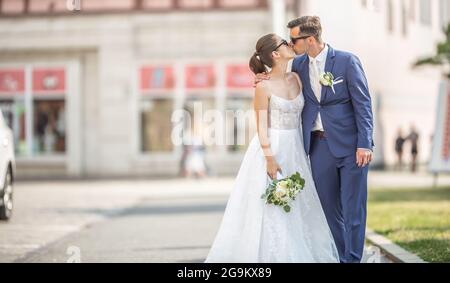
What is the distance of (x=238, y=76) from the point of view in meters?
29.9

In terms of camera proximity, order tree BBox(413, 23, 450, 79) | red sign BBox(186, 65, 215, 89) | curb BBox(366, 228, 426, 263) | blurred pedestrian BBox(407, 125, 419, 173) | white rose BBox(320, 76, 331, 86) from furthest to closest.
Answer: blurred pedestrian BBox(407, 125, 419, 173) < red sign BBox(186, 65, 215, 89) < tree BBox(413, 23, 450, 79) < curb BBox(366, 228, 426, 263) < white rose BBox(320, 76, 331, 86)

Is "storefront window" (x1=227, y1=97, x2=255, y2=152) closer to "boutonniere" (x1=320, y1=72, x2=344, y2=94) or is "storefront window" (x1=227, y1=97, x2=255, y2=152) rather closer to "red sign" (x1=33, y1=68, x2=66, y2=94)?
"red sign" (x1=33, y1=68, x2=66, y2=94)

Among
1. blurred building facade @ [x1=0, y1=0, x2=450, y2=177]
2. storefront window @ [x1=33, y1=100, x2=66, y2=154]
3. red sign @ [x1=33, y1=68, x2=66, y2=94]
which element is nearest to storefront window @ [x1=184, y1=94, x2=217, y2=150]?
blurred building facade @ [x1=0, y1=0, x2=450, y2=177]

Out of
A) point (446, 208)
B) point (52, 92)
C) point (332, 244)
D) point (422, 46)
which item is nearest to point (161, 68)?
point (52, 92)

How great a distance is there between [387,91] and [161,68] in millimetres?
11426

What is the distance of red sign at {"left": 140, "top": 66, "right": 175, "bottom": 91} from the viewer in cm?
3045

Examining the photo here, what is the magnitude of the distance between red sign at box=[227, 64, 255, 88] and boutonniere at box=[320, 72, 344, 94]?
23.1m

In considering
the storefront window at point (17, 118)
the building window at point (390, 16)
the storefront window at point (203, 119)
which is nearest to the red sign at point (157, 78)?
the storefront window at point (203, 119)

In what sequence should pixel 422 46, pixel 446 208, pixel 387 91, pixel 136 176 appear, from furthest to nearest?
pixel 387 91, pixel 422 46, pixel 136 176, pixel 446 208

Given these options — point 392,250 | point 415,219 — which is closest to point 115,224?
point 415,219

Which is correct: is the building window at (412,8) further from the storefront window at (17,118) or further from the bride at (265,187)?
the bride at (265,187)

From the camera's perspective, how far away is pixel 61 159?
31.2m

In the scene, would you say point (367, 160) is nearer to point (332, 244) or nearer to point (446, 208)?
point (332, 244)

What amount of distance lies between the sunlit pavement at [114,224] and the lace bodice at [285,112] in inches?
69.0
